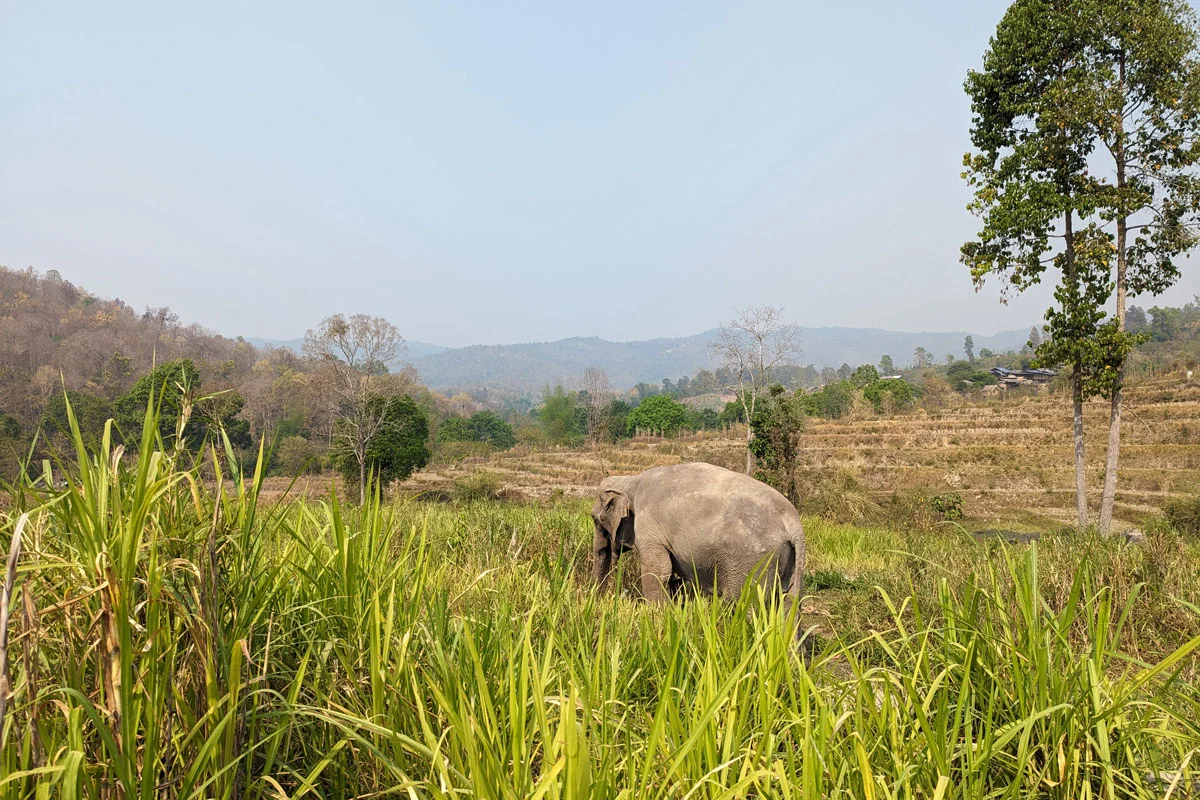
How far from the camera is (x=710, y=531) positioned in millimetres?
4965

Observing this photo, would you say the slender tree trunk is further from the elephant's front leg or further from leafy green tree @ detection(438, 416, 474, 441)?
leafy green tree @ detection(438, 416, 474, 441)

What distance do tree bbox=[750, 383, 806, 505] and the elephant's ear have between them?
9.87 m

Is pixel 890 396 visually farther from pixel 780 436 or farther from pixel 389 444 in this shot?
pixel 389 444

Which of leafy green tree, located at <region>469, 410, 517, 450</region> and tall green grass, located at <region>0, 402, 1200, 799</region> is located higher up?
tall green grass, located at <region>0, 402, 1200, 799</region>

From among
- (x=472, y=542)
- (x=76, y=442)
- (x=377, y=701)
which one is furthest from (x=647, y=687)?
(x=472, y=542)

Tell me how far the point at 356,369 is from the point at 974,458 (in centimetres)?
2498

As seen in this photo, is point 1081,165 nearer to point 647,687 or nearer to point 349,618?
point 647,687

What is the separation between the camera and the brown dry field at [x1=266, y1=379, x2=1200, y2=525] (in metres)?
20.2

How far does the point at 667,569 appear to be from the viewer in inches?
213

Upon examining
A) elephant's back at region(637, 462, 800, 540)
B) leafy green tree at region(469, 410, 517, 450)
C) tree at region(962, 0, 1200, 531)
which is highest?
tree at region(962, 0, 1200, 531)

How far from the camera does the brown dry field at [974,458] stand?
66.4 ft

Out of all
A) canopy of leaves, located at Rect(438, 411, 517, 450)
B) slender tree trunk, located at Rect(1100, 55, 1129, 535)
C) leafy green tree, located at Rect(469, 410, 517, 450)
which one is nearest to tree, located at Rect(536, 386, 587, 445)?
leafy green tree, located at Rect(469, 410, 517, 450)

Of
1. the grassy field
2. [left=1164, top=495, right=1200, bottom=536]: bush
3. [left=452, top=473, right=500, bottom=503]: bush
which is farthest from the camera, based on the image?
[left=452, top=473, right=500, bottom=503]: bush

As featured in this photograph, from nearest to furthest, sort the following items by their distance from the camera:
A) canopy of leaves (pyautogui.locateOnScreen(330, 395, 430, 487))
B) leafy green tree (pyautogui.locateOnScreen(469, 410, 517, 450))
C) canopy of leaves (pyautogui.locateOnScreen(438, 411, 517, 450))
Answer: canopy of leaves (pyautogui.locateOnScreen(330, 395, 430, 487)) < canopy of leaves (pyautogui.locateOnScreen(438, 411, 517, 450)) < leafy green tree (pyautogui.locateOnScreen(469, 410, 517, 450))
